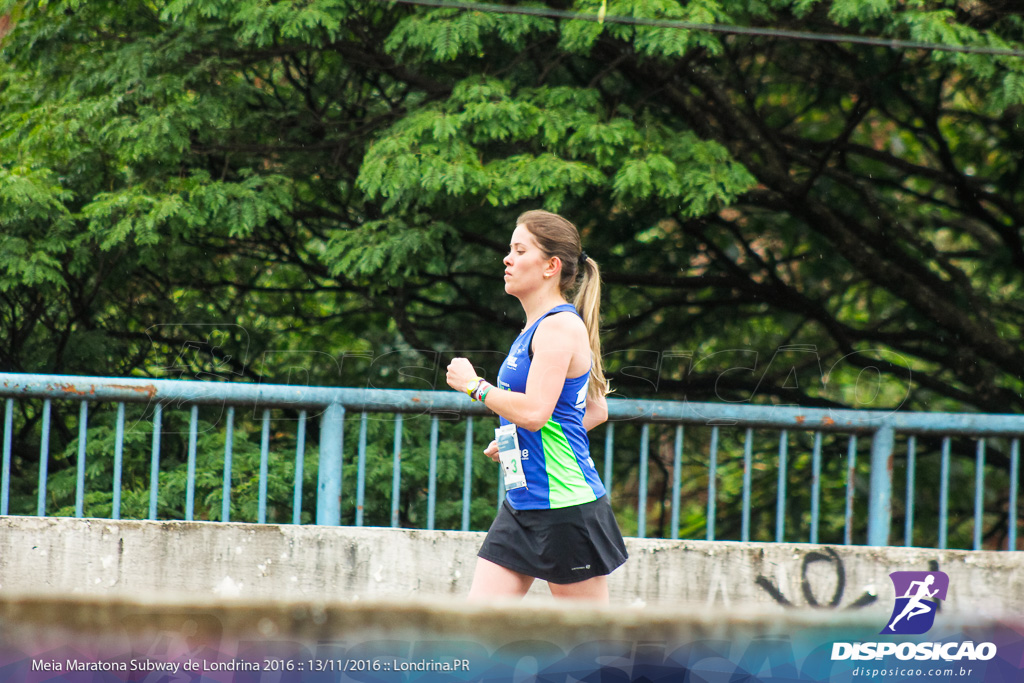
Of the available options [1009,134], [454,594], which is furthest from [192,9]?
[1009,134]

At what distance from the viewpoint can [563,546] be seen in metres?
2.90

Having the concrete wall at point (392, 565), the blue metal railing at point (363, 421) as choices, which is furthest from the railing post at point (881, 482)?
the concrete wall at point (392, 565)

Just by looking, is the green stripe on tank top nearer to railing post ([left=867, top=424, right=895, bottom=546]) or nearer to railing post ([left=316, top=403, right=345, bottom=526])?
railing post ([left=316, top=403, right=345, bottom=526])

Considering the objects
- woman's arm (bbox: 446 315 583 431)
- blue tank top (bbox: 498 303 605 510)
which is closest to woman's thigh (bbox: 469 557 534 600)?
blue tank top (bbox: 498 303 605 510)

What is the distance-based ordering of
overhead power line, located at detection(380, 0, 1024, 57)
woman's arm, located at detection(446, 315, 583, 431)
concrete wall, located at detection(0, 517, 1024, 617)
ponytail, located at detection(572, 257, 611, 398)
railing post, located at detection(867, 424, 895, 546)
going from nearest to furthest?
woman's arm, located at detection(446, 315, 583, 431)
ponytail, located at detection(572, 257, 611, 398)
concrete wall, located at detection(0, 517, 1024, 617)
railing post, located at detection(867, 424, 895, 546)
overhead power line, located at detection(380, 0, 1024, 57)

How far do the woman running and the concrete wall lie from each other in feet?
4.71

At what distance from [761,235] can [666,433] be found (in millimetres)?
1875

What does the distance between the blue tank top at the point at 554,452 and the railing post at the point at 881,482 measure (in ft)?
6.90

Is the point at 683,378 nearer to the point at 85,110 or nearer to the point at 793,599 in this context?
the point at 793,599

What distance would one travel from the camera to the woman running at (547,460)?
114 inches

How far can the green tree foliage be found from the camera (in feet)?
17.4

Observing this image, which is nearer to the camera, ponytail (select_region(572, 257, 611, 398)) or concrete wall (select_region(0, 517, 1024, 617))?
ponytail (select_region(572, 257, 611, 398))

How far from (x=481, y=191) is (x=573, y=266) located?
236 cm

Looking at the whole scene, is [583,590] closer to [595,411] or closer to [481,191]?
[595,411]
